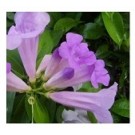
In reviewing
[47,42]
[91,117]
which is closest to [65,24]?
[47,42]

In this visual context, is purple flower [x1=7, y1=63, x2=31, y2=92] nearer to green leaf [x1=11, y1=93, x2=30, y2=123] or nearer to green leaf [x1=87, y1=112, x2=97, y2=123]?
green leaf [x1=11, y1=93, x2=30, y2=123]

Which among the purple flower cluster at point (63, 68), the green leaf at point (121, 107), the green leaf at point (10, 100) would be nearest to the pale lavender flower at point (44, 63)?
the purple flower cluster at point (63, 68)

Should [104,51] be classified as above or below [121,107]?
above

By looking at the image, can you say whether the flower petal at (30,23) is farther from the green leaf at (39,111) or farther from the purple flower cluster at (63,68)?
the green leaf at (39,111)

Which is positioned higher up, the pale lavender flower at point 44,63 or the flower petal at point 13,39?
the flower petal at point 13,39

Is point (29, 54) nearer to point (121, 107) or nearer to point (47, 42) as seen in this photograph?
point (47, 42)
